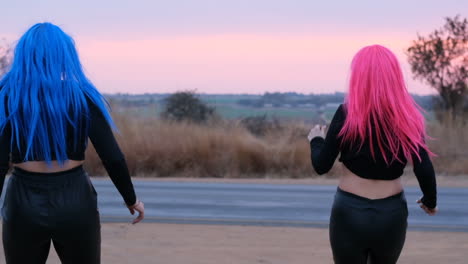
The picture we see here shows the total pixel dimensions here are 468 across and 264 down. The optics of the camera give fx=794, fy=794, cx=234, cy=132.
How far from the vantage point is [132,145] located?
18.5 metres

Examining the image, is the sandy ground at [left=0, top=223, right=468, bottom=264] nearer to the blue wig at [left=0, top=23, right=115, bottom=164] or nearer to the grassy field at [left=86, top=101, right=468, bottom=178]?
the blue wig at [left=0, top=23, right=115, bottom=164]

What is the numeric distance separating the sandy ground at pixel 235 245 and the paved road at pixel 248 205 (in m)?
0.81

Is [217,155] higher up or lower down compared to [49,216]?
lower down

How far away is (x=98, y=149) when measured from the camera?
12.9 ft

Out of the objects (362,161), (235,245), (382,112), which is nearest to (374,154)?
(362,161)

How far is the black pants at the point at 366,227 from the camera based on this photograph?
12.9 feet

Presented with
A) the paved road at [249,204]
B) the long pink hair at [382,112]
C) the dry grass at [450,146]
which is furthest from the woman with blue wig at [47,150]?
the dry grass at [450,146]

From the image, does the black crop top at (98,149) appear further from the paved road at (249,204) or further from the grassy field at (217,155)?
the grassy field at (217,155)

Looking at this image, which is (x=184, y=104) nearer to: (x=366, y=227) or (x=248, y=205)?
(x=248, y=205)

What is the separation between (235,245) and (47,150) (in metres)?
4.57

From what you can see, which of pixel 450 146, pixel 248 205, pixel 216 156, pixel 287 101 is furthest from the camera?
pixel 287 101

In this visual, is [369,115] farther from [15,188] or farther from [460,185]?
[460,185]

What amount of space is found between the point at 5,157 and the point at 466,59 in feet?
80.9

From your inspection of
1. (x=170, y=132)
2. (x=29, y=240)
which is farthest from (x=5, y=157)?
(x=170, y=132)
